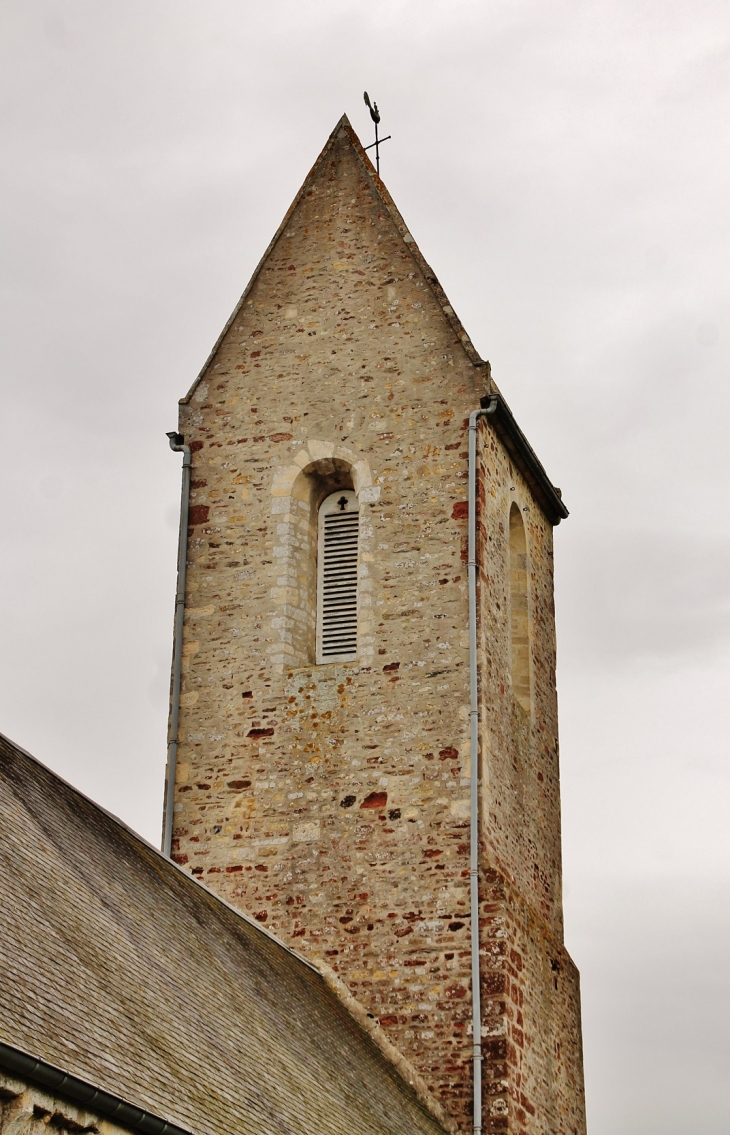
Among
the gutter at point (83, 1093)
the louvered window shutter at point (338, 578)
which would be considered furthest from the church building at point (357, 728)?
the gutter at point (83, 1093)

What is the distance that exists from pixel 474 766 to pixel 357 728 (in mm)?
1115

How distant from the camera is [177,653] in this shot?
50.5 ft

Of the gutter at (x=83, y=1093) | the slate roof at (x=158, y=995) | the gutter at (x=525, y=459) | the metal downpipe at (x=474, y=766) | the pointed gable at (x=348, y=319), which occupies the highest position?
the pointed gable at (x=348, y=319)

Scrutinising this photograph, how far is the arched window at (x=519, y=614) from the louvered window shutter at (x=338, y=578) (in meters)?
1.64

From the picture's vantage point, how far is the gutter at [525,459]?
15598 mm

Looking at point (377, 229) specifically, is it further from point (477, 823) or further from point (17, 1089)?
point (17, 1089)

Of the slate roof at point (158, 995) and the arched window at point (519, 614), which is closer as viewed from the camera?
the slate roof at point (158, 995)

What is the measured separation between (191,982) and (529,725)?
19.8 ft

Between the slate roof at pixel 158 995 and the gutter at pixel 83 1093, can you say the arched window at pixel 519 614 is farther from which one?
the gutter at pixel 83 1093

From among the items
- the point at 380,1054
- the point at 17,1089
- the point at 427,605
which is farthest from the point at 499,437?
the point at 17,1089

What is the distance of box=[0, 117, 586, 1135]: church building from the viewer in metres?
11.9

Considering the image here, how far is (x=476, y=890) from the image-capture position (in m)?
13.6

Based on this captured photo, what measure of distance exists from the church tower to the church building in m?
0.02

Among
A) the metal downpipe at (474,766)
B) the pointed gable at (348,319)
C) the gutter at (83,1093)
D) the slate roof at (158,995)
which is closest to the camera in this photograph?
the gutter at (83,1093)
